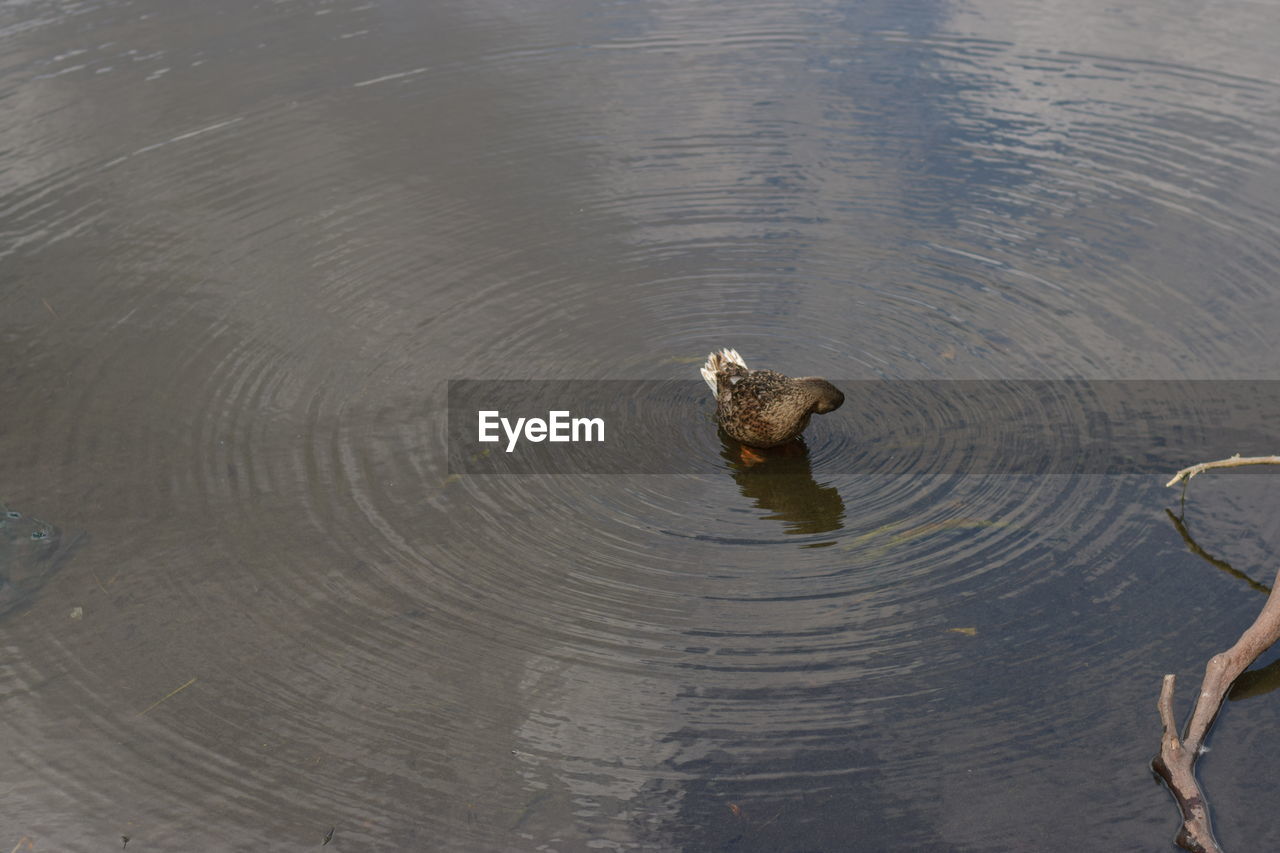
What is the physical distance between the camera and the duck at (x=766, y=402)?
204 inches

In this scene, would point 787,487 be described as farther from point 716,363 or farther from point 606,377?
point 606,377

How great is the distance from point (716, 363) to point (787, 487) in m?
0.72

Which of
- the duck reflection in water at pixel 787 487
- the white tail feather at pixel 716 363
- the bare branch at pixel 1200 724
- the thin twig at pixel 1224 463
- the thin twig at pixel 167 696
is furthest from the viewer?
the white tail feather at pixel 716 363

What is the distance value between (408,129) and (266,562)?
14.4 feet

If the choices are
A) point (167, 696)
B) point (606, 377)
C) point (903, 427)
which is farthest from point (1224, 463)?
point (167, 696)

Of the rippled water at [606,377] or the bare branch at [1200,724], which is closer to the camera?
the bare branch at [1200,724]

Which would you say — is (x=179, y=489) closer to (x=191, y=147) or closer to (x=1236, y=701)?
(x=191, y=147)

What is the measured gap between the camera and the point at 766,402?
5.17 meters

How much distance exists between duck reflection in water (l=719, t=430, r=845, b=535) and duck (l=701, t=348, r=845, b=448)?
65mm

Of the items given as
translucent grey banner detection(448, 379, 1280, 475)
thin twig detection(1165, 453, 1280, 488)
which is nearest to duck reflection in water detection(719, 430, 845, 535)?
translucent grey banner detection(448, 379, 1280, 475)

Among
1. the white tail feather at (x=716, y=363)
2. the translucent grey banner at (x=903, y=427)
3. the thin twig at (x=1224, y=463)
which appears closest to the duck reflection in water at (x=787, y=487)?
the translucent grey banner at (x=903, y=427)

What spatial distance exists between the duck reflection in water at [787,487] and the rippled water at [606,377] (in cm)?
2

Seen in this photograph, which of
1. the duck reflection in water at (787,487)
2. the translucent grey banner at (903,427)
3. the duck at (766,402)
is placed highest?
the duck at (766,402)

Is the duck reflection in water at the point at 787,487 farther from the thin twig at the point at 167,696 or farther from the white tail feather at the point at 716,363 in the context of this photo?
the thin twig at the point at 167,696
